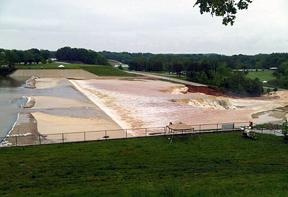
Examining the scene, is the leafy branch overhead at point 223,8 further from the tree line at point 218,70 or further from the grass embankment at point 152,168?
the tree line at point 218,70

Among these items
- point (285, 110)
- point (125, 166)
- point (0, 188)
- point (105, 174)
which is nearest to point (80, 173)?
point (105, 174)

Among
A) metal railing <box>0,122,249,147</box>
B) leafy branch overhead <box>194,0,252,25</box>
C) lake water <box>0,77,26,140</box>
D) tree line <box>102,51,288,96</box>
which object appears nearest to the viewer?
leafy branch overhead <box>194,0,252,25</box>

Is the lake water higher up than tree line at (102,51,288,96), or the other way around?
tree line at (102,51,288,96)

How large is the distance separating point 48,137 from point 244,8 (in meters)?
24.3

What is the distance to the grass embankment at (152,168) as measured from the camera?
52.8ft

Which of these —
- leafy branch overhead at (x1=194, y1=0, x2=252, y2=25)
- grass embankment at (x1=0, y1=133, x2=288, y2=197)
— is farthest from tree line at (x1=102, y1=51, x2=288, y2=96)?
leafy branch overhead at (x1=194, y1=0, x2=252, y2=25)

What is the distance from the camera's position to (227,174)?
20188 mm

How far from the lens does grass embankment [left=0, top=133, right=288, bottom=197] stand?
16.1 m

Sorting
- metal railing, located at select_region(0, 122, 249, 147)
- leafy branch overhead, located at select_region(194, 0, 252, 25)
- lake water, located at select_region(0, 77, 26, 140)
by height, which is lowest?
lake water, located at select_region(0, 77, 26, 140)

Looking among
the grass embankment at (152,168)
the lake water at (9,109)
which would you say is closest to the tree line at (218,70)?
the lake water at (9,109)

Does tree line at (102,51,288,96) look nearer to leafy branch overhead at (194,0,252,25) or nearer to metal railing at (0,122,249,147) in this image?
metal railing at (0,122,249,147)

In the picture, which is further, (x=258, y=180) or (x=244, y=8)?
(x=258, y=180)

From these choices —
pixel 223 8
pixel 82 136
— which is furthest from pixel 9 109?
pixel 223 8

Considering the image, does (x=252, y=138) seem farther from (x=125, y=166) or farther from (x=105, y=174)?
(x=105, y=174)
